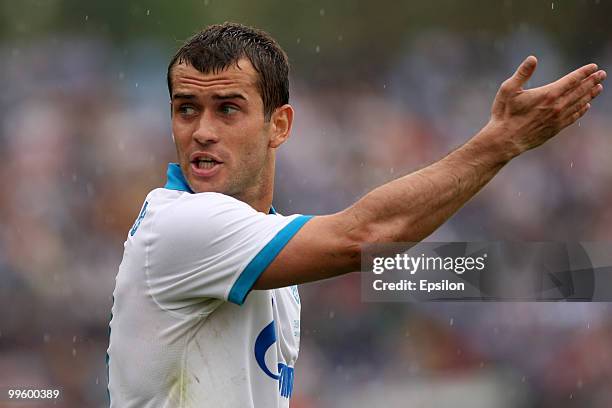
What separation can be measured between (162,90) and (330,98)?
144 cm

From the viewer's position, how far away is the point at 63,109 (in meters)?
8.32

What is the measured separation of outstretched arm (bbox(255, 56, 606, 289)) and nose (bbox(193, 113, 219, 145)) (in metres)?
0.53

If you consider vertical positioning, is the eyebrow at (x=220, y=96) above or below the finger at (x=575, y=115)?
above

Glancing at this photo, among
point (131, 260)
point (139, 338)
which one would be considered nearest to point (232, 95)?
point (131, 260)

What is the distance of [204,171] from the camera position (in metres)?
3.09

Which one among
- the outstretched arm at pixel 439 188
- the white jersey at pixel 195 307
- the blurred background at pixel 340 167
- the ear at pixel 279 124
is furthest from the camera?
the blurred background at pixel 340 167

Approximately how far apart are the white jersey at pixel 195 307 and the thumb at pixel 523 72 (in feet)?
2.26

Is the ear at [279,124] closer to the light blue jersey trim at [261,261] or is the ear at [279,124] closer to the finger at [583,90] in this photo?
the light blue jersey trim at [261,261]

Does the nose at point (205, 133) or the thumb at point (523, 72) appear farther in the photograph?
the nose at point (205, 133)

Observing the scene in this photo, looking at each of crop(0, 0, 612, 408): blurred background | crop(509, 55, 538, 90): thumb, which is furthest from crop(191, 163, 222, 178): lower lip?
crop(0, 0, 612, 408): blurred background

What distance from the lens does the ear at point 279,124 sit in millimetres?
3373

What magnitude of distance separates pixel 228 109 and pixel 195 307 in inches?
26.2

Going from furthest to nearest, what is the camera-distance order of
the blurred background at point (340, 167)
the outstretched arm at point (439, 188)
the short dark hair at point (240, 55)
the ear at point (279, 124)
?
the blurred background at point (340, 167)
the ear at point (279, 124)
the short dark hair at point (240, 55)
the outstretched arm at point (439, 188)

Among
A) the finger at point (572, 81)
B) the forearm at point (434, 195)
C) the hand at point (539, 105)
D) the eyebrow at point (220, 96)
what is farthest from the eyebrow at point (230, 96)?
the finger at point (572, 81)
